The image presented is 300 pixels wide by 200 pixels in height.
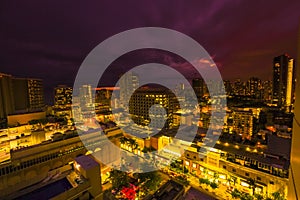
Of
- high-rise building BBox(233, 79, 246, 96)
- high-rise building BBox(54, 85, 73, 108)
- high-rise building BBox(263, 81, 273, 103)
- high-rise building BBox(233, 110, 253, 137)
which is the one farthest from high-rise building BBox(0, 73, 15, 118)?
high-rise building BBox(233, 79, 246, 96)

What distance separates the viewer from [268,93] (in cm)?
5500

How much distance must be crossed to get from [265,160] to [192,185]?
5707 mm

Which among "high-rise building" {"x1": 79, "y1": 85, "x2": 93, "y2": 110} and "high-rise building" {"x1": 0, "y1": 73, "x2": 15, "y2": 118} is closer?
"high-rise building" {"x1": 0, "y1": 73, "x2": 15, "y2": 118}

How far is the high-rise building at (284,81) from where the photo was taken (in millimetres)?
46281

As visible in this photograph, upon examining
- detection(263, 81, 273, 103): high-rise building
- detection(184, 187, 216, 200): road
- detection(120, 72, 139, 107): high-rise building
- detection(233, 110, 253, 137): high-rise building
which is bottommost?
detection(184, 187, 216, 200): road

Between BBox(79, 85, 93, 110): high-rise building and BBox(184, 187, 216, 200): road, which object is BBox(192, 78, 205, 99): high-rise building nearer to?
BBox(79, 85, 93, 110): high-rise building

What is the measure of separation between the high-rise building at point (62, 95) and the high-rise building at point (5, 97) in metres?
26.1

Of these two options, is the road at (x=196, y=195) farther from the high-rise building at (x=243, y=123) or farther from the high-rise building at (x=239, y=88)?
the high-rise building at (x=239, y=88)

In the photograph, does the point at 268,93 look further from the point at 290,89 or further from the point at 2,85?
the point at 2,85

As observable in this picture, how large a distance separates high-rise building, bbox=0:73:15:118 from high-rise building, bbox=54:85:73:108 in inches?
1026

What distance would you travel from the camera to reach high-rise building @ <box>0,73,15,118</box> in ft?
88.9

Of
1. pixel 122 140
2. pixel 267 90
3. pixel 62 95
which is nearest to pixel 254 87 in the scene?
pixel 267 90

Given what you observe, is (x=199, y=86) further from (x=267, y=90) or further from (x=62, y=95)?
(x=62, y=95)

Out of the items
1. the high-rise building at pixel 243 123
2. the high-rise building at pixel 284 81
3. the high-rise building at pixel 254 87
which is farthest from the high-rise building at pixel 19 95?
the high-rise building at pixel 254 87
